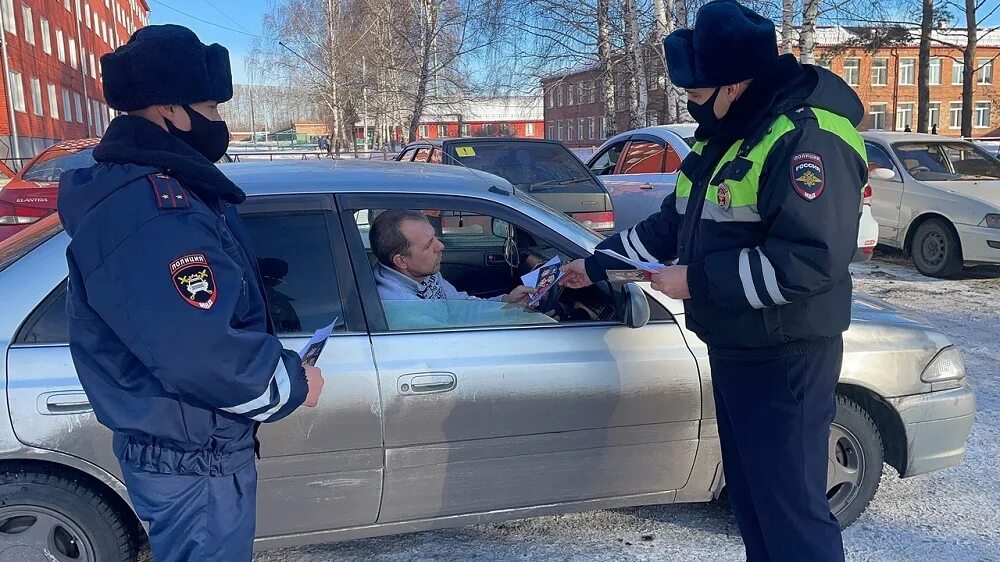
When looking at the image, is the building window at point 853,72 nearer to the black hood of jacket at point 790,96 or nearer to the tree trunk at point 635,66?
the tree trunk at point 635,66

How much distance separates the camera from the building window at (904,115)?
168ft

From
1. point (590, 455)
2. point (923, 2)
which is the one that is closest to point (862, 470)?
point (590, 455)

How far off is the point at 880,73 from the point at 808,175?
55835 millimetres

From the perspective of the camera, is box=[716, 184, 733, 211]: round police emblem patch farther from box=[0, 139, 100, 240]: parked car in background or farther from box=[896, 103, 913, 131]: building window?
box=[896, 103, 913, 131]: building window

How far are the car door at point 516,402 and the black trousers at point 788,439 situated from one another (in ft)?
1.73

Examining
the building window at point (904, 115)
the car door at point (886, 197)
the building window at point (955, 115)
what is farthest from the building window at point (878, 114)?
the car door at point (886, 197)

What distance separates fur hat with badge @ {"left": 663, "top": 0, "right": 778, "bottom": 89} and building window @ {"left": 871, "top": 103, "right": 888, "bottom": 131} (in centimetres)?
5592

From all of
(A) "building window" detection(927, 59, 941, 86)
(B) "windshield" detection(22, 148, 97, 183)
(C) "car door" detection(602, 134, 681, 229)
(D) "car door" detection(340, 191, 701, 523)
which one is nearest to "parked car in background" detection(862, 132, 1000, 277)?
(C) "car door" detection(602, 134, 681, 229)

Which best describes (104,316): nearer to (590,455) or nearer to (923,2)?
(590,455)

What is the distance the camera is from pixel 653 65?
56.5 feet

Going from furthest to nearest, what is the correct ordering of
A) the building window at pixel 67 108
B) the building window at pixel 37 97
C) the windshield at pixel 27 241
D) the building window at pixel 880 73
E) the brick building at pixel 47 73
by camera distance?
the building window at pixel 880 73, the building window at pixel 67 108, the building window at pixel 37 97, the brick building at pixel 47 73, the windshield at pixel 27 241

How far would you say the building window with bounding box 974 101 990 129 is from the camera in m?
52.2

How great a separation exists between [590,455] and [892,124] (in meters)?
55.7

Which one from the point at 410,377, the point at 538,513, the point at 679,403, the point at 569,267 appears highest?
the point at 569,267
